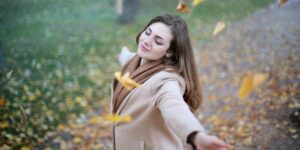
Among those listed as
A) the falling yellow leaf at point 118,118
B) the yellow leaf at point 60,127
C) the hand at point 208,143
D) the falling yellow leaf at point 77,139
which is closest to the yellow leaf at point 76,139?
the falling yellow leaf at point 77,139

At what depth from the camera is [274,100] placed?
486 centimetres

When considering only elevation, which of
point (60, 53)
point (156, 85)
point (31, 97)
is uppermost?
point (156, 85)

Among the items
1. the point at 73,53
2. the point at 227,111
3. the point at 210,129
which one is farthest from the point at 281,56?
the point at 73,53

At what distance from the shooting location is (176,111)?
178cm

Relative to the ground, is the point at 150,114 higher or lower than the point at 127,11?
higher

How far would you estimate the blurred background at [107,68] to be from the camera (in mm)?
4242

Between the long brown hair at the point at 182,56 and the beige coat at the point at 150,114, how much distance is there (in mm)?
105

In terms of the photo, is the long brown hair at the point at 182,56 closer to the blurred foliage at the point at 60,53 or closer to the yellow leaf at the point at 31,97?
the blurred foliage at the point at 60,53

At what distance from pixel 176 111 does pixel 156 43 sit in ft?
2.10

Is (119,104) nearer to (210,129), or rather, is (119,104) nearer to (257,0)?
(210,129)

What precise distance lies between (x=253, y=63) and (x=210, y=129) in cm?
257

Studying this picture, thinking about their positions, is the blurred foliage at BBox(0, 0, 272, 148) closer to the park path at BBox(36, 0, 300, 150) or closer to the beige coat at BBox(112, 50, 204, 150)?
the park path at BBox(36, 0, 300, 150)

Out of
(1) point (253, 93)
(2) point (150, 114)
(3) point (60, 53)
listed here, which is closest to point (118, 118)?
(2) point (150, 114)

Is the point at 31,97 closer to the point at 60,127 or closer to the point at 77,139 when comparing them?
the point at 60,127
